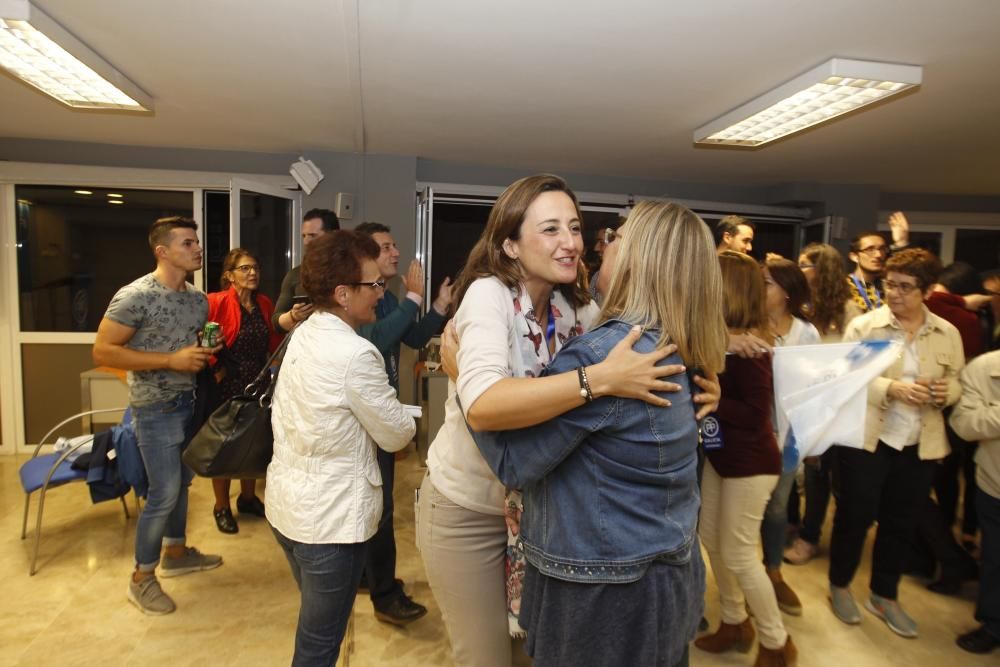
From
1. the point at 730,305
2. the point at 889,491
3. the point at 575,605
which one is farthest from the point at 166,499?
the point at 889,491

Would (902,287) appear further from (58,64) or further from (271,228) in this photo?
(271,228)

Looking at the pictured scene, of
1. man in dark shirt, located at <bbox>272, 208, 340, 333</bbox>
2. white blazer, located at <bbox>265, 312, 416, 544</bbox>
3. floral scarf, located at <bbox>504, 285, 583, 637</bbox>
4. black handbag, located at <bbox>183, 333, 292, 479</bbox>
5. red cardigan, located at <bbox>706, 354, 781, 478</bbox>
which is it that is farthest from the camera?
man in dark shirt, located at <bbox>272, 208, 340, 333</bbox>

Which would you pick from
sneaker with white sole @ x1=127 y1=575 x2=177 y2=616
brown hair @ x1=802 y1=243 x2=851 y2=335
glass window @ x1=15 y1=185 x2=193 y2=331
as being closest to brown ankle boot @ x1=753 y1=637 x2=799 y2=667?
brown hair @ x1=802 y1=243 x2=851 y2=335

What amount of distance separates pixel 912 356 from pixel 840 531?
32.3 inches

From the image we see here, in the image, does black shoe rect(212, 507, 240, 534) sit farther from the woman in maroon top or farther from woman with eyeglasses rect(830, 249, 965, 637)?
woman with eyeglasses rect(830, 249, 965, 637)

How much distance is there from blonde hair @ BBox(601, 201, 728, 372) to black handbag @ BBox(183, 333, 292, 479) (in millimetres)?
1128

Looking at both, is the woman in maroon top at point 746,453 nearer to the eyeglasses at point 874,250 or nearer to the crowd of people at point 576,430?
the crowd of people at point 576,430

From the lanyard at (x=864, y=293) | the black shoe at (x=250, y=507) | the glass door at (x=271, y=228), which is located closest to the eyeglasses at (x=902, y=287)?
the lanyard at (x=864, y=293)

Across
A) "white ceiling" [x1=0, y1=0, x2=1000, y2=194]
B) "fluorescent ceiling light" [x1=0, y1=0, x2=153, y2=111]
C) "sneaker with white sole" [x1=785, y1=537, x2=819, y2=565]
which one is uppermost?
"white ceiling" [x1=0, y1=0, x2=1000, y2=194]

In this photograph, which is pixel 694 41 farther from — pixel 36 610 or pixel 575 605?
pixel 36 610

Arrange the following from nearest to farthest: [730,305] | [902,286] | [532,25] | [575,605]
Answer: [575,605] → [730,305] → [532,25] → [902,286]

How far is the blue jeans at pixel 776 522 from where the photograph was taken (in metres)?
2.52

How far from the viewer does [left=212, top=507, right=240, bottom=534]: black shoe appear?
3.34 meters

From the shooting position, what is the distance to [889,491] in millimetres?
2498
